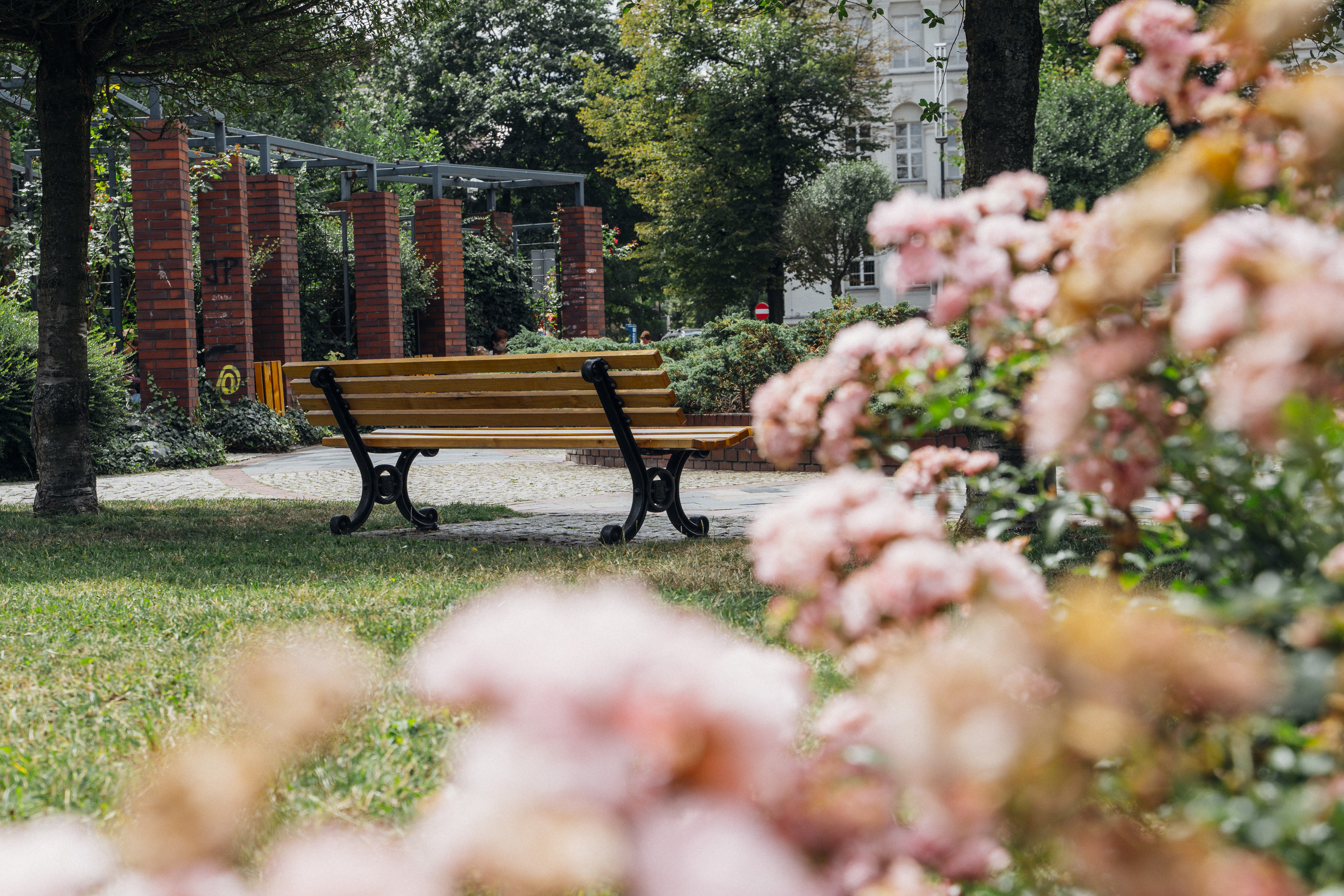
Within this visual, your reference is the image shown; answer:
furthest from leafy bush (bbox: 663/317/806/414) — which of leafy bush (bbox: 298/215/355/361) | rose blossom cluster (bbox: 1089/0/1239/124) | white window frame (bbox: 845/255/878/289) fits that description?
white window frame (bbox: 845/255/878/289)

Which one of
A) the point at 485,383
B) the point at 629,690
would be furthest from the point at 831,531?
the point at 485,383

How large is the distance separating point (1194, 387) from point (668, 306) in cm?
4645

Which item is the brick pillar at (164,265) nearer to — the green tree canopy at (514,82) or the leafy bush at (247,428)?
the leafy bush at (247,428)

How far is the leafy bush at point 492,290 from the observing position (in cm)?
2384

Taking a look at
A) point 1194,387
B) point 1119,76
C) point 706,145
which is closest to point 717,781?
point 1194,387

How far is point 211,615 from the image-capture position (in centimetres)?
414

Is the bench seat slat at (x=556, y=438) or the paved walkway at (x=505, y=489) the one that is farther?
the paved walkway at (x=505, y=489)

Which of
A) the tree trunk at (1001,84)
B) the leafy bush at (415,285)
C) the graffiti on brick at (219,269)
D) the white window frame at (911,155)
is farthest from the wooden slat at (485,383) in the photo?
the white window frame at (911,155)

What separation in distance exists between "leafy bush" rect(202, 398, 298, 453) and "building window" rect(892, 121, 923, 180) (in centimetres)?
3772

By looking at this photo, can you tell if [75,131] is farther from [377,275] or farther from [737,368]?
[377,275]

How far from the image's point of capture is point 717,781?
2.47 feet

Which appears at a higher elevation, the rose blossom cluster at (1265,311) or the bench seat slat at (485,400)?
the rose blossom cluster at (1265,311)

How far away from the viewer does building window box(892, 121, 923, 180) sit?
4897cm

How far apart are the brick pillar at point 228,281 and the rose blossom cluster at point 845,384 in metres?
14.9
